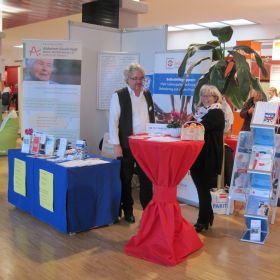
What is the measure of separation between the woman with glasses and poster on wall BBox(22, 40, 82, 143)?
2.89ft

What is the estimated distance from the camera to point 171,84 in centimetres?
459

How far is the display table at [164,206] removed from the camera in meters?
2.82

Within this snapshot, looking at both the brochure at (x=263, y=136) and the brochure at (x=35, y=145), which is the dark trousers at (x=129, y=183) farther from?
the brochure at (x=263, y=136)

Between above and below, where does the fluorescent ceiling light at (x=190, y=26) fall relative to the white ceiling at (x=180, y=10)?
above

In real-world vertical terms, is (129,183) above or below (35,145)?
below

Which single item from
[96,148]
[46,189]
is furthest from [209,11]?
[46,189]

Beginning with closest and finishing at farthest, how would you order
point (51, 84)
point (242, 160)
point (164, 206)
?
1. point (164, 206)
2. point (242, 160)
3. point (51, 84)

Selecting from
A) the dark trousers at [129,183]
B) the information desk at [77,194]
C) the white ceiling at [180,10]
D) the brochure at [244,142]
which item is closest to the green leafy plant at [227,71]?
the brochure at [244,142]

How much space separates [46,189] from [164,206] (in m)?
1.18

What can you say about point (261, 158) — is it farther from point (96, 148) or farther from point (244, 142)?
point (96, 148)

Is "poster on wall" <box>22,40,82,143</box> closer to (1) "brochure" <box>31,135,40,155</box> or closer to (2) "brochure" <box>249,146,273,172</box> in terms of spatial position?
(1) "brochure" <box>31,135,40,155</box>

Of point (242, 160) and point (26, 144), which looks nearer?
point (242, 160)

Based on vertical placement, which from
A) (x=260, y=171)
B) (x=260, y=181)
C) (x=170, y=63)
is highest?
(x=170, y=63)

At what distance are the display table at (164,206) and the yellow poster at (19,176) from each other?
1.37 meters
